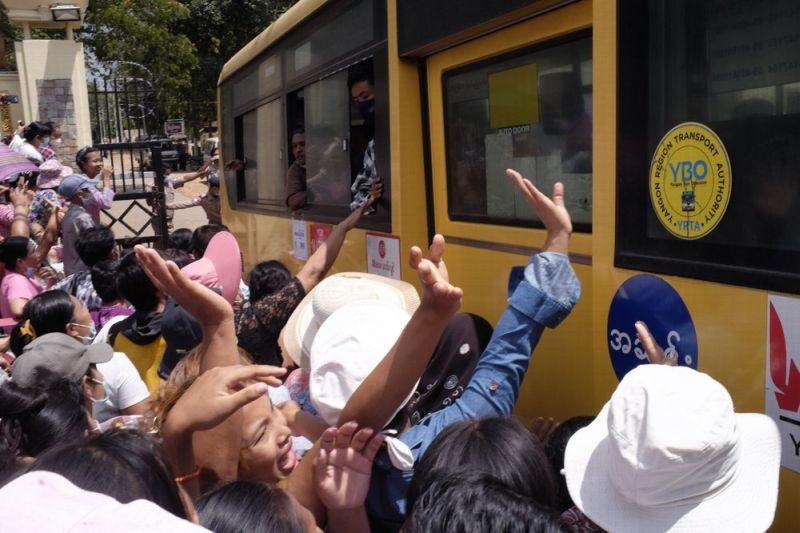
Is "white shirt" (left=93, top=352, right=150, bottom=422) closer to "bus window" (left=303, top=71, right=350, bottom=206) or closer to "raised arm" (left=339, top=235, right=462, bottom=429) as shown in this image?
"bus window" (left=303, top=71, right=350, bottom=206)

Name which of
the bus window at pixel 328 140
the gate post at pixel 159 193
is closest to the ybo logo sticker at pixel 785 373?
the bus window at pixel 328 140

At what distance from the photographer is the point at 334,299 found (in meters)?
2.68

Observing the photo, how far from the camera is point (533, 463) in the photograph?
5.65 ft

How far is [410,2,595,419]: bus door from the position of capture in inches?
115

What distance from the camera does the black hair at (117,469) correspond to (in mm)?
1498

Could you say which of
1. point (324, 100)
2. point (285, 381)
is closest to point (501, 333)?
point (285, 381)

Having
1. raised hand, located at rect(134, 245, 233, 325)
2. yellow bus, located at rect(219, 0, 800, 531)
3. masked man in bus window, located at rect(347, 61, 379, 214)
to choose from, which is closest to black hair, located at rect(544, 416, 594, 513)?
yellow bus, located at rect(219, 0, 800, 531)

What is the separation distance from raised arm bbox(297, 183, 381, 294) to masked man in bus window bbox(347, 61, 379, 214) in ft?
0.39

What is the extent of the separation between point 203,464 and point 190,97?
27.4 m

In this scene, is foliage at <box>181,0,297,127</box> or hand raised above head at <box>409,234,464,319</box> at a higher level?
foliage at <box>181,0,297,127</box>

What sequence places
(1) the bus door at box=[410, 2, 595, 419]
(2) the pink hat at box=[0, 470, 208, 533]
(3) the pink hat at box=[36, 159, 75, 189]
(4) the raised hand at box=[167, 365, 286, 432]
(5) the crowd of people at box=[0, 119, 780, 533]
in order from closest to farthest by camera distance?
(2) the pink hat at box=[0, 470, 208, 533]
(5) the crowd of people at box=[0, 119, 780, 533]
(4) the raised hand at box=[167, 365, 286, 432]
(1) the bus door at box=[410, 2, 595, 419]
(3) the pink hat at box=[36, 159, 75, 189]

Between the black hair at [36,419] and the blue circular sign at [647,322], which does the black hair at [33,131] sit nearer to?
the black hair at [36,419]

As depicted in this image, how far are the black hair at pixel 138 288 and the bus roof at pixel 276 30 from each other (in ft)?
6.45

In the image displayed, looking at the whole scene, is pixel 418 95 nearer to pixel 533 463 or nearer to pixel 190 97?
pixel 533 463
